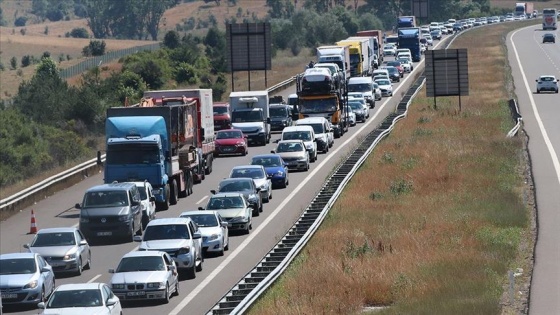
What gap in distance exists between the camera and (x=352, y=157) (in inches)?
2251

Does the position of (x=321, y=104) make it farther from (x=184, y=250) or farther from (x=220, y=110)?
(x=184, y=250)

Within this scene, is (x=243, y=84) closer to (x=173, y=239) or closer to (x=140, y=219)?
(x=140, y=219)

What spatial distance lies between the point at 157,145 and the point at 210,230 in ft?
27.1

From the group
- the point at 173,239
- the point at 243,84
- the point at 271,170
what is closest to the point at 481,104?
the point at 243,84

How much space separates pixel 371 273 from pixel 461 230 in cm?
731

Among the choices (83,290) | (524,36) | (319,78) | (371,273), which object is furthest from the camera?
(524,36)

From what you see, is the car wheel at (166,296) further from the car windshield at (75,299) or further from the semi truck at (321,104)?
the semi truck at (321,104)

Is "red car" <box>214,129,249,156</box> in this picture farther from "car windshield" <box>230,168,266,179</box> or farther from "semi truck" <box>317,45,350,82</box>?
"semi truck" <box>317,45,350,82</box>

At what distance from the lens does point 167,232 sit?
1341 inches

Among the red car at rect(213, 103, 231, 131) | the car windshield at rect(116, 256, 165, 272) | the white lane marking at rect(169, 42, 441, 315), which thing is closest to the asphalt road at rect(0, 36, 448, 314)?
the white lane marking at rect(169, 42, 441, 315)

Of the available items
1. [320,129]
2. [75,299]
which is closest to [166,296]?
Result: [75,299]

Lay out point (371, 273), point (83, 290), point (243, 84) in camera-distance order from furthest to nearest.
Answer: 1. point (243, 84)
2. point (371, 273)
3. point (83, 290)

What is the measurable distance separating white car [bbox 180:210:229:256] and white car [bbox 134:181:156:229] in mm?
4756

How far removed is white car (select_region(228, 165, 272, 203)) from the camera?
153 ft
